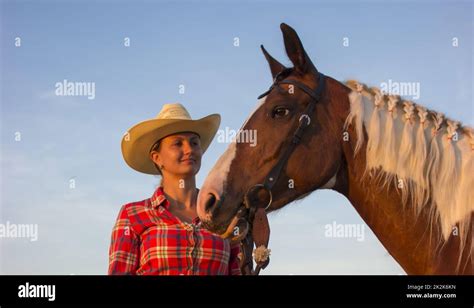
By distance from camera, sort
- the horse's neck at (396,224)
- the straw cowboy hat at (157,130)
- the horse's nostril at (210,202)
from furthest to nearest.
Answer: the straw cowboy hat at (157,130) → the horse's nostril at (210,202) → the horse's neck at (396,224)

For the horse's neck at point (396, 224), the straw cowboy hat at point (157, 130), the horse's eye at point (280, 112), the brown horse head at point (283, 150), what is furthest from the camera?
the straw cowboy hat at point (157, 130)

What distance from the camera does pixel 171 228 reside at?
15.3 ft

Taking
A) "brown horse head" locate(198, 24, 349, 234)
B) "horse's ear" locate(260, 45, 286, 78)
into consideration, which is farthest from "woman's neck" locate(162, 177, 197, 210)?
"horse's ear" locate(260, 45, 286, 78)

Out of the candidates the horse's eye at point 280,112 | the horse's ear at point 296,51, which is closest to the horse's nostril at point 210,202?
the horse's eye at point 280,112

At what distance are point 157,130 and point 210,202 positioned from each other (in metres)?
1.12

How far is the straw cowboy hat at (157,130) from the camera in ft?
17.5

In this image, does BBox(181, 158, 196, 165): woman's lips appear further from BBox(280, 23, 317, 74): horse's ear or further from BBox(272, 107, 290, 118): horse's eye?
BBox(280, 23, 317, 74): horse's ear

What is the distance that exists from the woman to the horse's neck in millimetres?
1077

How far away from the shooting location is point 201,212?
14.7ft

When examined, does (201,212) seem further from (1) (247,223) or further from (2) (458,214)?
(2) (458,214)

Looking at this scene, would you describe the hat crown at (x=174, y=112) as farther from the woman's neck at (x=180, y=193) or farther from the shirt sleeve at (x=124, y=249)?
the shirt sleeve at (x=124, y=249)

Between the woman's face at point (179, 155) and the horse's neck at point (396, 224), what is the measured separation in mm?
1147

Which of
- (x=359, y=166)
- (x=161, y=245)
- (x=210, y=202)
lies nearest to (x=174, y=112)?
(x=210, y=202)

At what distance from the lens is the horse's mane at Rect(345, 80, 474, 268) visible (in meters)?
4.32
